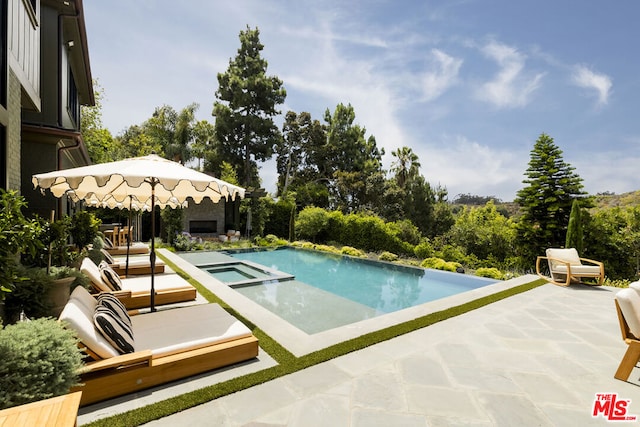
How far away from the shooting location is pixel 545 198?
13.4 metres

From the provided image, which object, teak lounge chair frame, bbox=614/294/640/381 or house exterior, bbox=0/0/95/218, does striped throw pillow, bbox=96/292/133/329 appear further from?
teak lounge chair frame, bbox=614/294/640/381

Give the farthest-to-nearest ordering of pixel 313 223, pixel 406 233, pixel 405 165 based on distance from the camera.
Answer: pixel 405 165 → pixel 313 223 → pixel 406 233

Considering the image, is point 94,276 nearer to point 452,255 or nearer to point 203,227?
point 452,255

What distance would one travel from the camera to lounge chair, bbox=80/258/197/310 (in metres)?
5.06

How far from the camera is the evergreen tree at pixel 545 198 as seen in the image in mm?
12961

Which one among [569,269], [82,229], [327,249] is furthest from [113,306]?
[327,249]

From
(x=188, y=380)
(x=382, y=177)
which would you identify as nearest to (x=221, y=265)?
(x=188, y=380)

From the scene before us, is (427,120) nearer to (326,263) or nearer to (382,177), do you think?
(382,177)

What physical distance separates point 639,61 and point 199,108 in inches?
1220

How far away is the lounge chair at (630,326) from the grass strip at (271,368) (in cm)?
232

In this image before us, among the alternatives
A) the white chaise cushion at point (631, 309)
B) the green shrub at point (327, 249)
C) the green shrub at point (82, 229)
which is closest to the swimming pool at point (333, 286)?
the green shrub at point (327, 249)

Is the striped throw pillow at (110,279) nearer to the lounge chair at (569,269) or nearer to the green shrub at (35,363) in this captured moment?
the green shrub at (35,363)

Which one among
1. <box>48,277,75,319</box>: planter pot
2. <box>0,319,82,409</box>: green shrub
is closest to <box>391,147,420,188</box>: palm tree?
<box>48,277,75,319</box>: planter pot

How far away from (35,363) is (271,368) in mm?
2199
